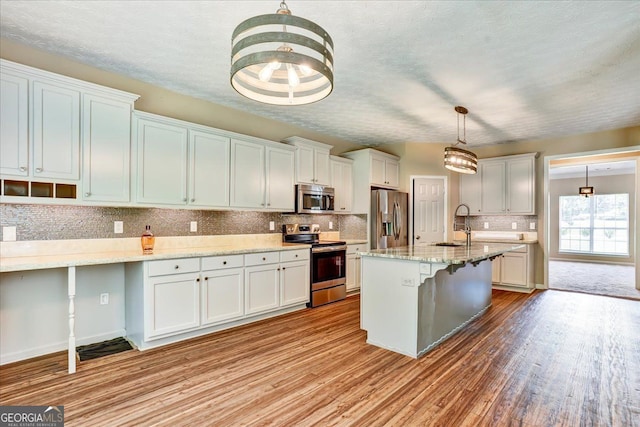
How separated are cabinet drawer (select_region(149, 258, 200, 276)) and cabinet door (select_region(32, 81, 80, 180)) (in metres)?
1.02

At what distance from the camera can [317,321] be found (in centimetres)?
399

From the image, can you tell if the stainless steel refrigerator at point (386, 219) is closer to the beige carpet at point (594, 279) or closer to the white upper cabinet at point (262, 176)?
the white upper cabinet at point (262, 176)

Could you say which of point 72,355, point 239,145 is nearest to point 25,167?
point 72,355

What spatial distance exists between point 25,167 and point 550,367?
4646mm

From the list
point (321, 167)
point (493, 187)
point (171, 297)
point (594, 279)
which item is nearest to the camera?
point (171, 297)

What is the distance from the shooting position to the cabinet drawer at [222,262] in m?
3.40

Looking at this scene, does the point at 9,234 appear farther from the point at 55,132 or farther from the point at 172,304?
the point at 172,304

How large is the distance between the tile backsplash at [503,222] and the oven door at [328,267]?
123 inches

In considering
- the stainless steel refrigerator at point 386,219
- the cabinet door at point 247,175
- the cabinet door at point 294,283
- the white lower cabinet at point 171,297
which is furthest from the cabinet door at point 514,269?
the white lower cabinet at point 171,297

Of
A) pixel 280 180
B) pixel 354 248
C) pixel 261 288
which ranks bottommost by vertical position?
pixel 261 288

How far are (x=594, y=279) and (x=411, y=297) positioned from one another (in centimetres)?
631

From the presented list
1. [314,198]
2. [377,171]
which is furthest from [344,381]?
[377,171]

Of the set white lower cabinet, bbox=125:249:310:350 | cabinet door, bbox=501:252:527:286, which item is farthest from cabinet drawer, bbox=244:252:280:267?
cabinet door, bbox=501:252:527:286

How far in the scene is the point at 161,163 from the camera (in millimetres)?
3383
